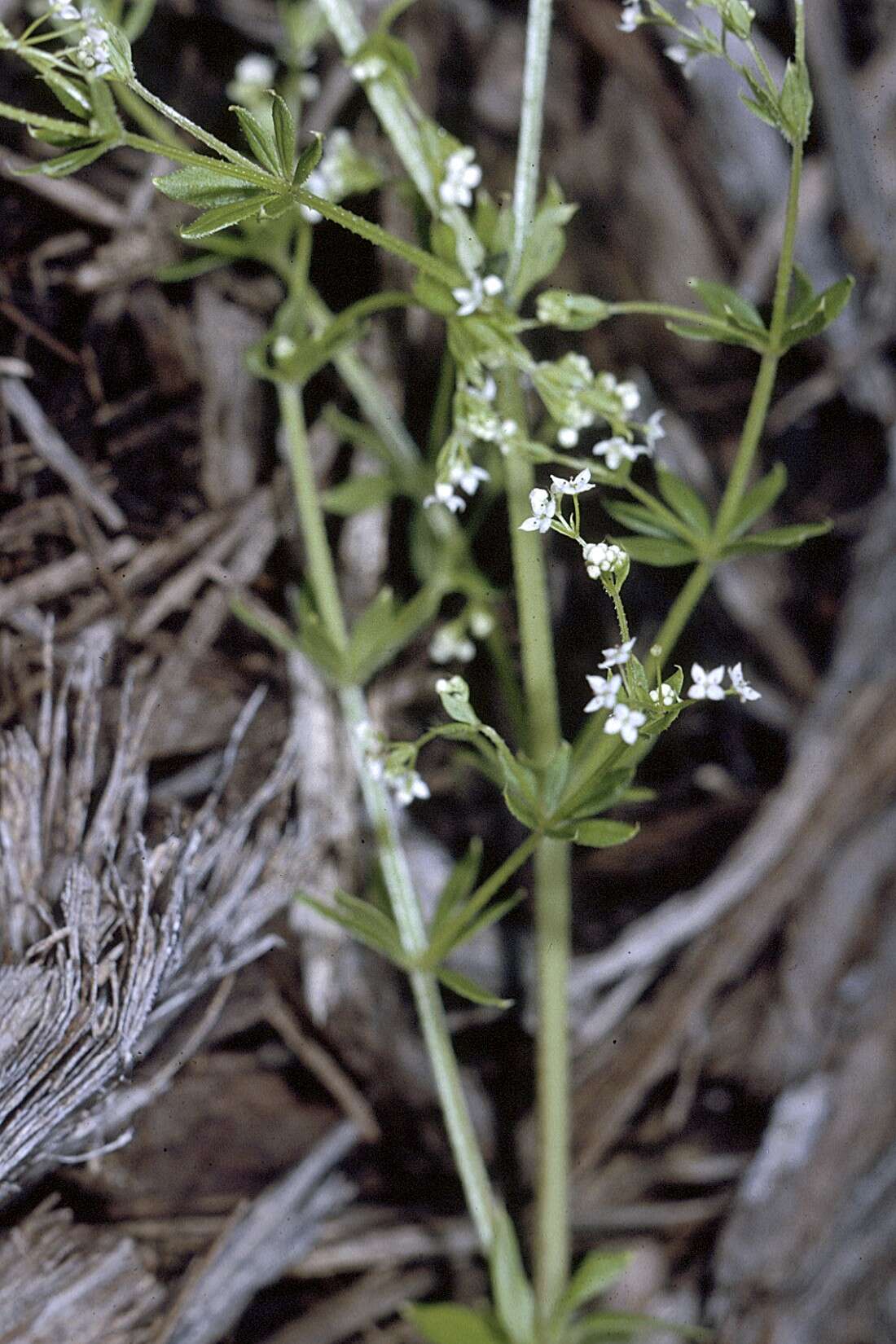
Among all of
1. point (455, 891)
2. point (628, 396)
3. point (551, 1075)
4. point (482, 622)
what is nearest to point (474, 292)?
point (628, 396)

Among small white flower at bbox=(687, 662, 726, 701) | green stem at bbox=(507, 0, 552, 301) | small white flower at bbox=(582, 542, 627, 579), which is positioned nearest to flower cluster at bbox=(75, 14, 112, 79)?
green stem at bbox=(507, 0, 552, 301)

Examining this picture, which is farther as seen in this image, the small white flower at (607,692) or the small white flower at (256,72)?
the small white flower at (256,72)

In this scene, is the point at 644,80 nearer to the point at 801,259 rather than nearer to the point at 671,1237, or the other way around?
the point at 801,259

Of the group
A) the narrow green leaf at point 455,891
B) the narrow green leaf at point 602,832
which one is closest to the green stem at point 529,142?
the narrow green leaf at point 602,832

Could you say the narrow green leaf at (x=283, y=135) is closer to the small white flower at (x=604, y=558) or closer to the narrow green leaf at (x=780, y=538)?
the small white flower at (x=604, y=558)

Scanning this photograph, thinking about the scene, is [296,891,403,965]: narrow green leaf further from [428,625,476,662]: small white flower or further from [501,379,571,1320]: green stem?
[428,625,476,662]: small white flower

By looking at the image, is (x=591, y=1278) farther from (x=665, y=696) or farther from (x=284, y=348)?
(x=284, y=348)
